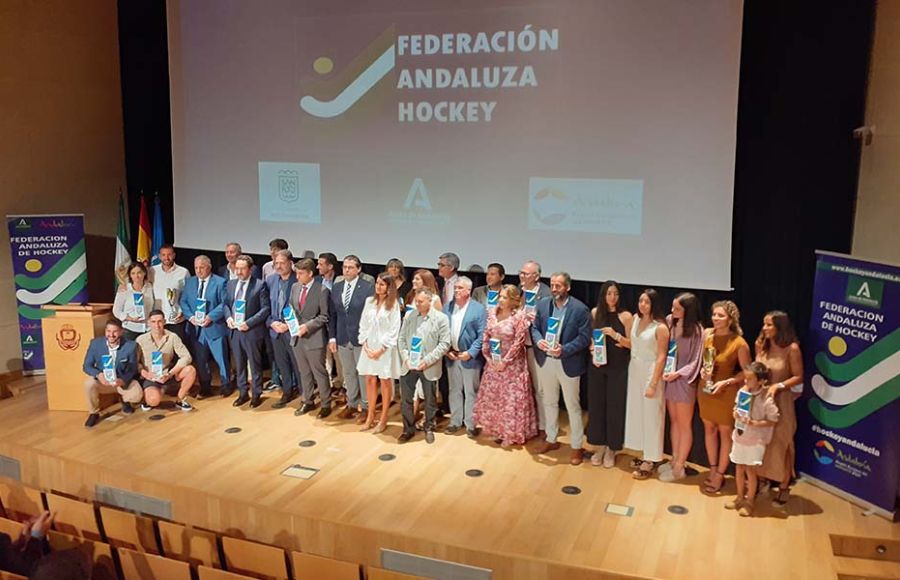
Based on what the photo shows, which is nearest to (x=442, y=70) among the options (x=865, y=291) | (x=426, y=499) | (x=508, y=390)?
(x=508, y=390)

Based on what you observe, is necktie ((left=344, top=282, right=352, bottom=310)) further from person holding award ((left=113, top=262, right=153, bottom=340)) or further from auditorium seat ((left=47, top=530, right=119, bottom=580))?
auditorium seat ((left=47, top=530, right=119, bottom=580))

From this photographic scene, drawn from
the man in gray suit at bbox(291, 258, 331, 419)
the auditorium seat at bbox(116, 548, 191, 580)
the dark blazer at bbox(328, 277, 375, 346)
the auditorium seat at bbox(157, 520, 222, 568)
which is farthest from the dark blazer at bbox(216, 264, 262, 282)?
the auditorium seat at bbox(116, 548, 191, 580)

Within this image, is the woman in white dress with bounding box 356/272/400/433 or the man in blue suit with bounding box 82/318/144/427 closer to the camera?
the woman in white dress with bounding box 356/272/400/433

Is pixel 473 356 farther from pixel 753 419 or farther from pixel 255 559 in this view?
pixel 255 559

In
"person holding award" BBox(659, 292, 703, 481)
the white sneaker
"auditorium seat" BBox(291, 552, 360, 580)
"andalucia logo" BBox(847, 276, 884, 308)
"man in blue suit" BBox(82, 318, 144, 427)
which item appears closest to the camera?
"auditorium seat" BBox(291, 552, 360, 580)

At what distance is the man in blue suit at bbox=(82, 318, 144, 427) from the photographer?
23.7ft

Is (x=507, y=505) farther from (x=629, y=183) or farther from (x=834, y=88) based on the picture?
(x=834, y=88)

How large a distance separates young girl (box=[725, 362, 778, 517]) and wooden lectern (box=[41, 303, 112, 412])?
521 centimetres

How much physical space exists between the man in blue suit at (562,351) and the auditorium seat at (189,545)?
2578 millimetres

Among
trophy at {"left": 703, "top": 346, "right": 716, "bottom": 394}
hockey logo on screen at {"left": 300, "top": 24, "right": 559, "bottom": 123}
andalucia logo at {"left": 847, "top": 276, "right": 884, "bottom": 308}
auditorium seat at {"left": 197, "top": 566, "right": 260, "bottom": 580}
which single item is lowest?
auditorium seat at {"left": 197, "top": 566, "right": 260, "bottom": 580}

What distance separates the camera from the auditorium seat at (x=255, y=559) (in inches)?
187

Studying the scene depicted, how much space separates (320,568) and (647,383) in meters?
2.57

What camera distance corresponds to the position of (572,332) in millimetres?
6164

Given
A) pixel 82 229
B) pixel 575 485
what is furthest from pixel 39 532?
pixel 82 229
